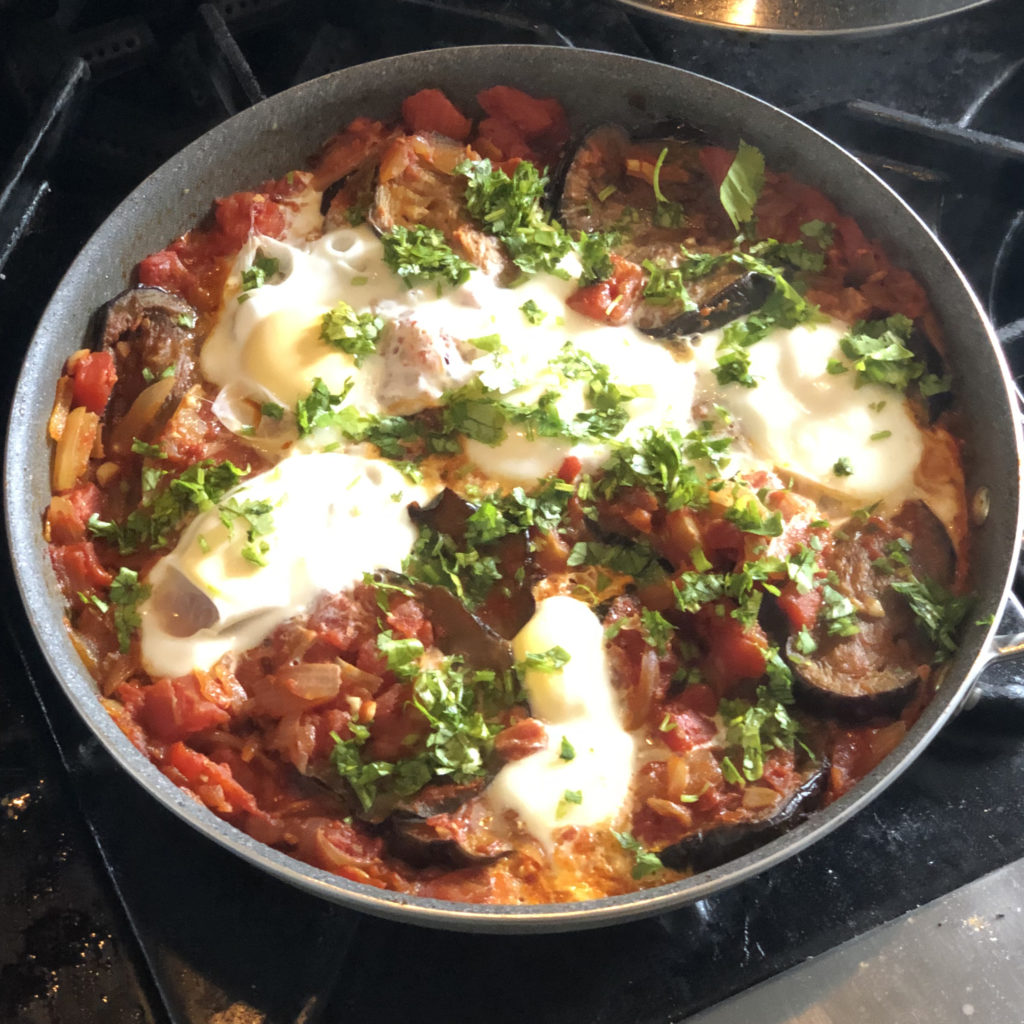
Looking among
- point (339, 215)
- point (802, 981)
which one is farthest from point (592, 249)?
point (802, 981)

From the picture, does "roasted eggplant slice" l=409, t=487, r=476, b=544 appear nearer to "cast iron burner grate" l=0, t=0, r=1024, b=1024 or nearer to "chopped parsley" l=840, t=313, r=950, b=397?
"cast iron burner grate" l=0, t=0, r=1024, b=1024

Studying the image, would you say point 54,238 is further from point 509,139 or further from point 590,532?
point 590,532

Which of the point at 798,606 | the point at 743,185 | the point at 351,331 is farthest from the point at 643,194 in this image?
the point at 798,606

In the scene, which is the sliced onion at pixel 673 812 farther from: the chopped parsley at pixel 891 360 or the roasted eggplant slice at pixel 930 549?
the chopped parsley at pixel 891 360

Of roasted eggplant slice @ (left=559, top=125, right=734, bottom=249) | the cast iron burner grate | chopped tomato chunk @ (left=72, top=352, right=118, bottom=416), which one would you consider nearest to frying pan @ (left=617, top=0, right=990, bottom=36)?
the cast iron burner grate

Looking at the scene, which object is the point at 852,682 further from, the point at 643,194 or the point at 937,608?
the point at 643,194
